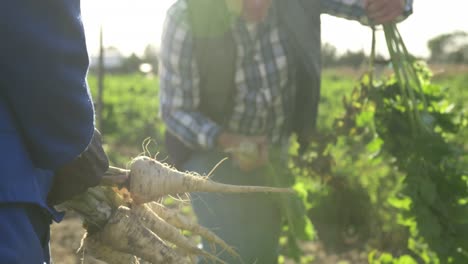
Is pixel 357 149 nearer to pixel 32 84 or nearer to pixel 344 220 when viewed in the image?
pixel 344 220

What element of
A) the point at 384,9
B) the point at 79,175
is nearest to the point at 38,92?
the point at 79,175

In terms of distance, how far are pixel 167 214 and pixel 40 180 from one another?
72 cm

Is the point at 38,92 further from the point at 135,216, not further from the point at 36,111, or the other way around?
the point at 135,216

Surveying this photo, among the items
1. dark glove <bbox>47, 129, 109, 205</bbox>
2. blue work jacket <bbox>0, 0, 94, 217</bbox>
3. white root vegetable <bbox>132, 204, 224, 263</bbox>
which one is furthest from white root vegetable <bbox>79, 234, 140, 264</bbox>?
blue work jacket <bbox>0, 0, 94, 217</bbox>

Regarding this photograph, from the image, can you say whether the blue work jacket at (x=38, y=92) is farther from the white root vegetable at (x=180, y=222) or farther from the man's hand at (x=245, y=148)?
the man's hand at (x=245, y=148)

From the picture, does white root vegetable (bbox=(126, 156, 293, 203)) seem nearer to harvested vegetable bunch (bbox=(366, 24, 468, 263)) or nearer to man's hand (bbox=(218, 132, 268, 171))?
man's hand (bbox=(218, 132, 268, 171))

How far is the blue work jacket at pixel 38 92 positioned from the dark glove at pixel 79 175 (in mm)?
101

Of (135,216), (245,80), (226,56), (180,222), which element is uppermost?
(226,56)

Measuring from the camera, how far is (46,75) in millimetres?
1378

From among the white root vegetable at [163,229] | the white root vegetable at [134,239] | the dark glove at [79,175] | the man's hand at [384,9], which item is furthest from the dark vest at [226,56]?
the dark glove at [79,175]

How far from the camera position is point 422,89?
3.01m

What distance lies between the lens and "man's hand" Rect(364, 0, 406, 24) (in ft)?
8.96

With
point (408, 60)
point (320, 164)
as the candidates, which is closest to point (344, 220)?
point (320, 164)

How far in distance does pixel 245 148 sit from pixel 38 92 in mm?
1381
